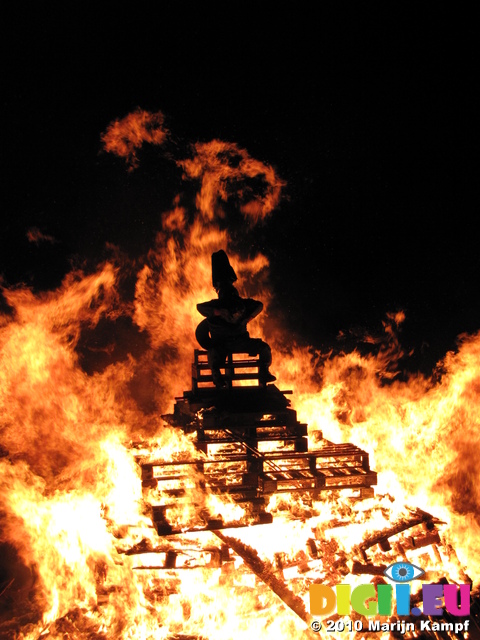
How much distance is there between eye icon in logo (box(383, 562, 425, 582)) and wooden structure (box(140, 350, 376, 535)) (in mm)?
1073

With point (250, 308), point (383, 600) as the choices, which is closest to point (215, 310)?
point (250, 308)

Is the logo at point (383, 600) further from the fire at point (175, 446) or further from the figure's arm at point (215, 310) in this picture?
the figure's arm at point (215, 310)

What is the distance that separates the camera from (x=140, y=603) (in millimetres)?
6254

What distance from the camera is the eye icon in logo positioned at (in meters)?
6.13

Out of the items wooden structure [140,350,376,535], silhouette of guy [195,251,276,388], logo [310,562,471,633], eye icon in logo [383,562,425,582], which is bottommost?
logo [310,562,471,633]

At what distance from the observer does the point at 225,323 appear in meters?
6.64

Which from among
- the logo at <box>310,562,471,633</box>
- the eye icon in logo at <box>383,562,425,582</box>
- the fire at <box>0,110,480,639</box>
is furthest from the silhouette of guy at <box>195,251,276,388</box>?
the eye icon in logo at <box>383,562,425,582</box>

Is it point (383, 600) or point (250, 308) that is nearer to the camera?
point (383, 600)

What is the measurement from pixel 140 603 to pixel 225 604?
130cm

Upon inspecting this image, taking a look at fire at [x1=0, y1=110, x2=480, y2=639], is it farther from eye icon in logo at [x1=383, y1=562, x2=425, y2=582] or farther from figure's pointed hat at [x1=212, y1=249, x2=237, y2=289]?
figure's pointed hat at [x1=212, y1=249, x2=237, y2=289]

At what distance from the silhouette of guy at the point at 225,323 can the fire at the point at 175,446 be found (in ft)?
5.73

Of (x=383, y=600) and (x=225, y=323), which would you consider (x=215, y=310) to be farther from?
(x=383, y=600)

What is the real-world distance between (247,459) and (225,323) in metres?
2.10

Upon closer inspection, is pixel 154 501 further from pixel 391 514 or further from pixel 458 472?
pixel 458 472
